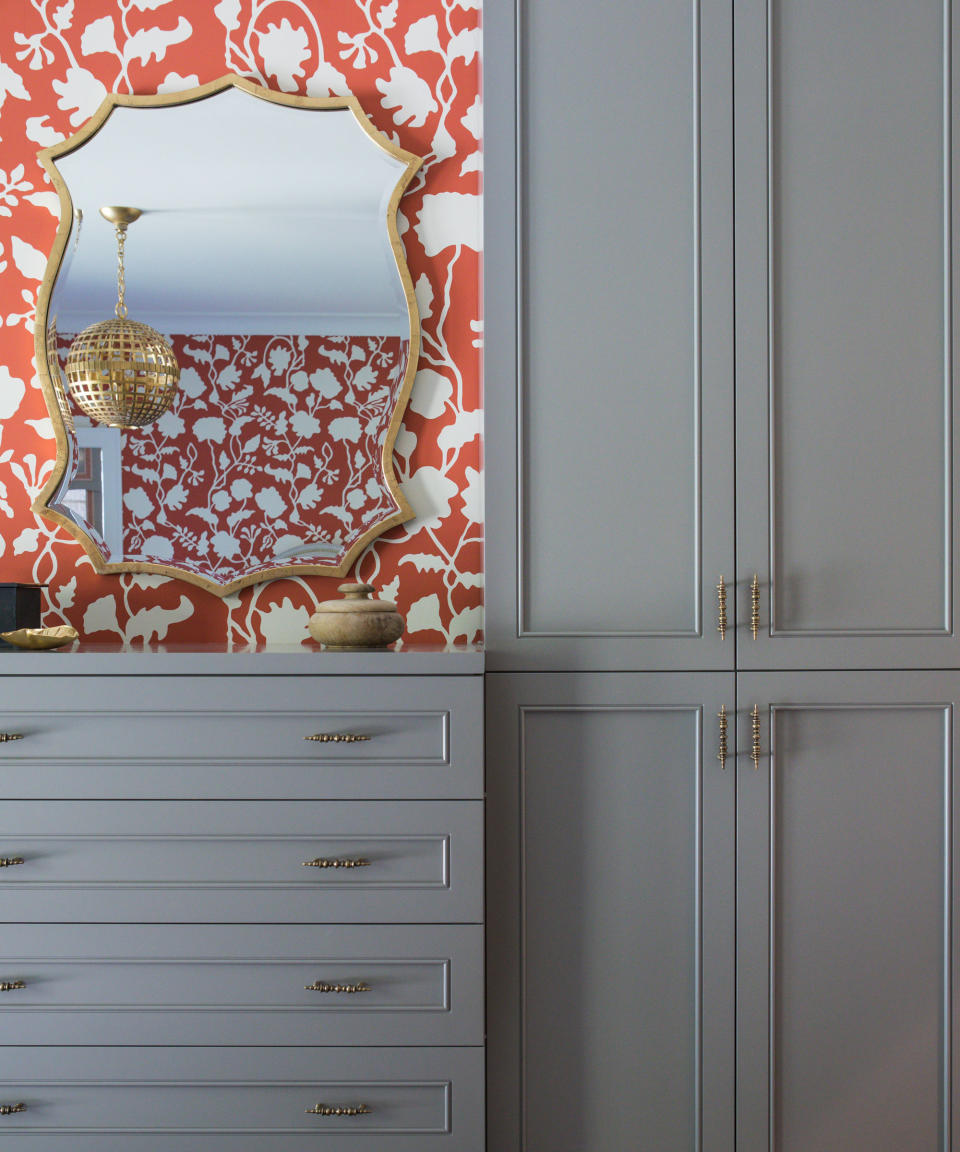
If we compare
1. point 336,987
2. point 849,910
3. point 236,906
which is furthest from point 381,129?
point 849,910

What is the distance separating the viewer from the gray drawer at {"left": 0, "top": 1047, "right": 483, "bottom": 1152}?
1663mm

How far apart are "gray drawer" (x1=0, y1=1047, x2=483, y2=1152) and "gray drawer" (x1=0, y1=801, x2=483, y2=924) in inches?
9.6

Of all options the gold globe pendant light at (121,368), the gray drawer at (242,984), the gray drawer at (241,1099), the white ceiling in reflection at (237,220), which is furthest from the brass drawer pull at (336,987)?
the white ceiling in reflection at (237,220)

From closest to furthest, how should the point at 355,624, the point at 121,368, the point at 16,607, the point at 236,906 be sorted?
1. the point at 236,906
2. the point at 355,624
3. the point at 16,607
4. the point at 121,368

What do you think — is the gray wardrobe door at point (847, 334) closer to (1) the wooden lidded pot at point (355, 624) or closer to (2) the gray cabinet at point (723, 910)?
(2) the gray cabinet at point (723, 910)

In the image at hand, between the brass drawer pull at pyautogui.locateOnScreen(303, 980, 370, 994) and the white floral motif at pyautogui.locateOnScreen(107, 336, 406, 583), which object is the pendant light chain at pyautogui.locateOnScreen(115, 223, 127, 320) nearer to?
the white floral motif at pyautogui.locateOnScreen(107, 336, 406, 583)

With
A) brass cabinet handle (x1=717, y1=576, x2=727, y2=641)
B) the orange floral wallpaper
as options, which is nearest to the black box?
the orange floral wallpaper

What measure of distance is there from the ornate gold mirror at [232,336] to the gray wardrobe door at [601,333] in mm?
355

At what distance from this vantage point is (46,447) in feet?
6.97

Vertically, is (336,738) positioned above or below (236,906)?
above

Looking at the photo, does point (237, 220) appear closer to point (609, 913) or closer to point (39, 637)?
point (39, 637)

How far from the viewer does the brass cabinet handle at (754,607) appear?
1.80 m

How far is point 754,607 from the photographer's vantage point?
70.8 inches

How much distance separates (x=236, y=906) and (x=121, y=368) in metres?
1.16
